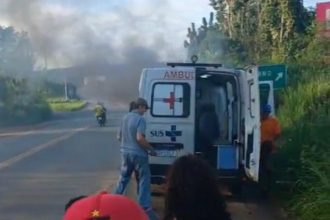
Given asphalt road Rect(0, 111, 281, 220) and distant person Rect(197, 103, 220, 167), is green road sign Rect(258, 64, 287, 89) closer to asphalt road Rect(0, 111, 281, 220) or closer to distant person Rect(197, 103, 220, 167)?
asphalt road Rect(0, 111, 281, 220)

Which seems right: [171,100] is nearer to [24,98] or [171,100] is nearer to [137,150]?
[137,150]

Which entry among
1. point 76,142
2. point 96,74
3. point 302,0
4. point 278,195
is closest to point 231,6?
point 302,0

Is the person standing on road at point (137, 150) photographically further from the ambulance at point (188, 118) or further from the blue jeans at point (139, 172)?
the ambulance at point (188, 118)

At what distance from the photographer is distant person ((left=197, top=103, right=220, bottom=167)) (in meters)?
12.7

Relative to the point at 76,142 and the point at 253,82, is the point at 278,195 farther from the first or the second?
the point at 76,142

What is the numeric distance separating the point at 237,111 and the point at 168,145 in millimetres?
1286

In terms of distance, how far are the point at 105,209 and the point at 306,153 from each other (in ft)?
29.7

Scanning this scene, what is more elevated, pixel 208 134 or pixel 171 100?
pixel 171 100

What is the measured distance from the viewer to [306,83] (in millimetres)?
20578

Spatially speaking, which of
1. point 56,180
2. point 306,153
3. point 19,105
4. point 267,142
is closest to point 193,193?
point 306,153

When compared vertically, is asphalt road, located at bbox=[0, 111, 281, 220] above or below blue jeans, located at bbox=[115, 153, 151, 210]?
below

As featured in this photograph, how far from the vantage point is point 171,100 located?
12.4 metres

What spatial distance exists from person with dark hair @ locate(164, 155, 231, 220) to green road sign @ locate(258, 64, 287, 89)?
1316cm

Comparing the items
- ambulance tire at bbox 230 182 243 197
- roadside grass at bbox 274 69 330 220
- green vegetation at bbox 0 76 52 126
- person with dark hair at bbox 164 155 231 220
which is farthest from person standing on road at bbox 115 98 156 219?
green vegetation at bbox 0 76 52 126
